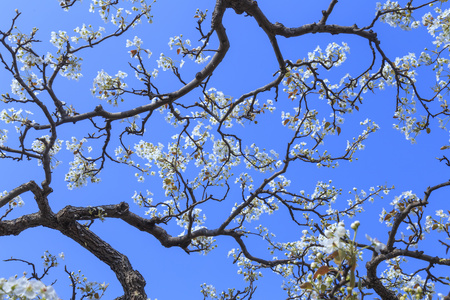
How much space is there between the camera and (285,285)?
19.8 feet

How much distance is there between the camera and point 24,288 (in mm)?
1725

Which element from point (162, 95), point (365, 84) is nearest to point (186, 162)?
point (162, 95)

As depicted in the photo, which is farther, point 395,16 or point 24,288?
point 395,16

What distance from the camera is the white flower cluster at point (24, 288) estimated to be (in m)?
1.69

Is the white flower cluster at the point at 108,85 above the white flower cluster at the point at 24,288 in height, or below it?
above

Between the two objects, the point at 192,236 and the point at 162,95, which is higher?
the point at 162,95

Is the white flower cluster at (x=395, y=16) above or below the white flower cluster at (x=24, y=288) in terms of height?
above

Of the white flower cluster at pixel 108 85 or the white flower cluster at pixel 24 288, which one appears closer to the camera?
the white flower cluster at pixel 24 288

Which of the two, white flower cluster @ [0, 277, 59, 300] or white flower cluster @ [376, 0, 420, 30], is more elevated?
white flower cluster @ [376, 0, 420, 30]

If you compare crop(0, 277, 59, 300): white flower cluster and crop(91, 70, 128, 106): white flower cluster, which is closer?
crop(0, 277, 59, 300): white flower cluster

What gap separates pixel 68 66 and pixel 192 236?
8.60 ft

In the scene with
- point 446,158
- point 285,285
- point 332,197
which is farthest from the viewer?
point 285,285

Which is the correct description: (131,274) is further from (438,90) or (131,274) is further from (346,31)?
(438,90)

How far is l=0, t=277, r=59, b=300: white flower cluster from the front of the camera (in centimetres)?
169
